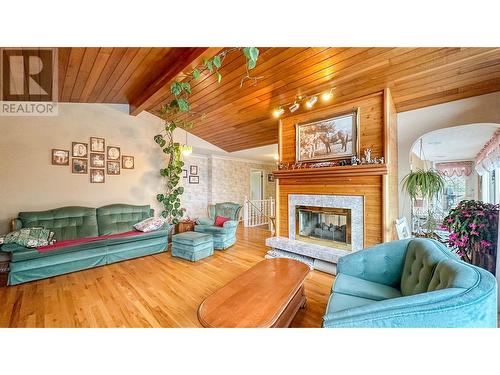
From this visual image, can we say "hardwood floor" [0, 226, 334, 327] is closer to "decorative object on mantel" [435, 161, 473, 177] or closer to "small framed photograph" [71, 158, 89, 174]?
"small framed photograph" [71, 158, 89, 174]

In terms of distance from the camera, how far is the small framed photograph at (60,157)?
357 centimetres

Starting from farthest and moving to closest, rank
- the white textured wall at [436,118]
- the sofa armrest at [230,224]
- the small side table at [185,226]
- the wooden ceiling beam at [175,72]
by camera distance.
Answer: the small side table at [185,226]
the sofa armrest at [230,224]
the white textured wall at [436,118]
the wooden ceiling beam at [175,72]

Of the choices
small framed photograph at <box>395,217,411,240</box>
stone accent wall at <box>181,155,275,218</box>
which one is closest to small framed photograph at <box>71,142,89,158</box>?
stone accent wall at <box>181,155,275,218</box>

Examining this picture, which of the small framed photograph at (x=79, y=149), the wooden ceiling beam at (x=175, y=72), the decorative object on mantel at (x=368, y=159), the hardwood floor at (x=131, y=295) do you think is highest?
the wooden ceiling beam at (x=175, y=72)

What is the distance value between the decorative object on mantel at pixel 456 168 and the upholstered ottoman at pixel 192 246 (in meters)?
7.45

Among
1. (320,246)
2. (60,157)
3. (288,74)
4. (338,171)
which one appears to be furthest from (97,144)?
(320,246)

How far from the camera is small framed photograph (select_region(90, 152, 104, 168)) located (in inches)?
156

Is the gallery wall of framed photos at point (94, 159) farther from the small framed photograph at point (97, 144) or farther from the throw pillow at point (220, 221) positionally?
the throw pillow at point (220, 221)

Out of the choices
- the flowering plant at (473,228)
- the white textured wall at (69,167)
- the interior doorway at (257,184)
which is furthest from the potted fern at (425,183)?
the interior doorway at (257,184)

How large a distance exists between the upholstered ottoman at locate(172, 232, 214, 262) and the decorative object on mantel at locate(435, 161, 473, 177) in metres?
7.45

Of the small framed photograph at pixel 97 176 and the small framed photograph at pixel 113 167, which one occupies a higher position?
the small framed photograph at pixel 113 167

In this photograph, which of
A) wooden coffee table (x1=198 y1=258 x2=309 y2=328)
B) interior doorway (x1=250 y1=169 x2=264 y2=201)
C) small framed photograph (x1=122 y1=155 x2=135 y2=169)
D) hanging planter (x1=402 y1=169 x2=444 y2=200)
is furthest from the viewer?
interior doorway (x1=250 y1=169 x2=264 y2=201)
